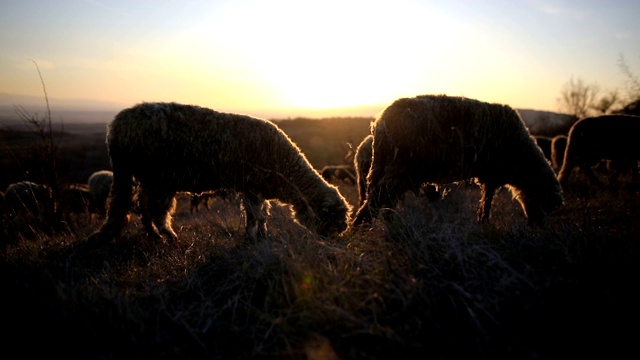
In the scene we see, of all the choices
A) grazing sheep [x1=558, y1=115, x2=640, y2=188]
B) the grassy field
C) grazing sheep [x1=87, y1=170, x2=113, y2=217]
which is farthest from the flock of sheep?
grazing sheep [x1=87, y1=170, x2=113, y2=217]

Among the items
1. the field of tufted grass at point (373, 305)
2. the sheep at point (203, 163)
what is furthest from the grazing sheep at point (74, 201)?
the field of tufted grass at point (373, 305)

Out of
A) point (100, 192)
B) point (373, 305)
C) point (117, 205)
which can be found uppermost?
point (373, 305)

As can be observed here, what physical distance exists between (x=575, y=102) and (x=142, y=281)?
36.4 meters

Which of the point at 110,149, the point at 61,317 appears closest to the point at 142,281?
the point at 61,317

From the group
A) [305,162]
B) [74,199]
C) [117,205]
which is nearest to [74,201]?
[74,199]

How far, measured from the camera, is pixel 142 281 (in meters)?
3.19

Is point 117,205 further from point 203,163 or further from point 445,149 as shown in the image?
point 445,149

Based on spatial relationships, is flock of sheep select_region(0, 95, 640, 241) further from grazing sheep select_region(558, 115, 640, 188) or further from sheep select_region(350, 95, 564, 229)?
grazing sheep select_region(558, 115, 640, 188)

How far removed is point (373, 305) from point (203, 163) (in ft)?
12.2

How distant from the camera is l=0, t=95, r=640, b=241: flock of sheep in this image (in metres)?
4.59

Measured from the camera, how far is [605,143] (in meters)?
9.65

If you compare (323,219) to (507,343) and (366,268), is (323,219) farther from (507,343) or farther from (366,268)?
(507,343)

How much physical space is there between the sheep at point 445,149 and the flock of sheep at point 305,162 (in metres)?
0.01

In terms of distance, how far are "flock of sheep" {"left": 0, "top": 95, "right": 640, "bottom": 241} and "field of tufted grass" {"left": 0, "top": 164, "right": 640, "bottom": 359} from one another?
1.64 m
